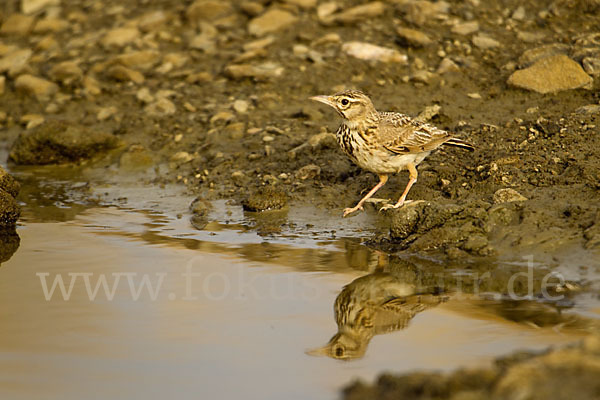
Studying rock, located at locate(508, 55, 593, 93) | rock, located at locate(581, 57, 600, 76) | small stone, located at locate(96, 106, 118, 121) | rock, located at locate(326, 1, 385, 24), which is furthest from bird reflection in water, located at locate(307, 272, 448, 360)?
rock, located at locate(326, 1, 385, 24)

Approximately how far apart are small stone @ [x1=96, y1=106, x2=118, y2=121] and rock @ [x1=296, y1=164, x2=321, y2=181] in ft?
12.3

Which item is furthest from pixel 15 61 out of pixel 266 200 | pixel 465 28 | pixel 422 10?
pixel 465 28

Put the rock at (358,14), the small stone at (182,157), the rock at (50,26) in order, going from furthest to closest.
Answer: the rock at (50,26) < the rock at (358,14) < the small stone at (182,157)

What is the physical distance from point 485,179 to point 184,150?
13.5 feet

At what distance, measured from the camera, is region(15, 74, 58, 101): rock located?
12.5 m

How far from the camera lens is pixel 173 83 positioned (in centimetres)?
1207

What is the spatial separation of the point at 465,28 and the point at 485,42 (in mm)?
503

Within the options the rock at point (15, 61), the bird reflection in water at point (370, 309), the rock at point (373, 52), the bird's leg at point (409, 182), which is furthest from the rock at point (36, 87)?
the bird reflection in water at point (370, 309)

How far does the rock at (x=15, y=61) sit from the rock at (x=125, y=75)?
175cm

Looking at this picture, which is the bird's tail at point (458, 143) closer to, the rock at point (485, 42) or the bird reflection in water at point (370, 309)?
the bird reflection in water at point (370, 309)

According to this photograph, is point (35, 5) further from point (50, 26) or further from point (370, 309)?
point (370, 309)

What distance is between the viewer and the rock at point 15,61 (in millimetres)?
13039

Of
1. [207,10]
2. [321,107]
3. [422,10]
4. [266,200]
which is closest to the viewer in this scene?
[266,200]

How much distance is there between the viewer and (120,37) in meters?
13.2
